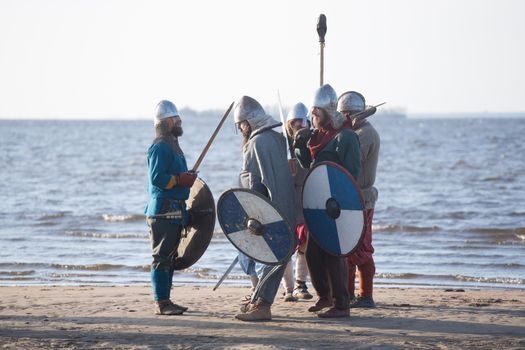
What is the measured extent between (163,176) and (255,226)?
2.75 feet

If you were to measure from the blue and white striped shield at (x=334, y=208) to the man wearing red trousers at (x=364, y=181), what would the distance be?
2.54 feet

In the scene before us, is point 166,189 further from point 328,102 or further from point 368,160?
point 368,160

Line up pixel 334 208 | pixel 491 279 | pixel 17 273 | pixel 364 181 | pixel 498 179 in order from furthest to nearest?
1. pixel 498 179
2. pixel 17 273
3. pixel 491 279
4. pixel 364 181
5. pixel 334 208

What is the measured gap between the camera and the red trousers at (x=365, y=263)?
839cm

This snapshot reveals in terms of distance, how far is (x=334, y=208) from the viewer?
7613 millimetres

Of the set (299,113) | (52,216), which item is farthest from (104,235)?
(299,113)

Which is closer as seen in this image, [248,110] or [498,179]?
[248,110]

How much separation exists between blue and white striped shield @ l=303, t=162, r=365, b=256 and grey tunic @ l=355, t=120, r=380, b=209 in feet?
2.65

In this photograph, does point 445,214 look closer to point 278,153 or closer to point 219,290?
point 219,290

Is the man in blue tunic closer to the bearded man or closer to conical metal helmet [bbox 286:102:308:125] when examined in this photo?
the bearded man

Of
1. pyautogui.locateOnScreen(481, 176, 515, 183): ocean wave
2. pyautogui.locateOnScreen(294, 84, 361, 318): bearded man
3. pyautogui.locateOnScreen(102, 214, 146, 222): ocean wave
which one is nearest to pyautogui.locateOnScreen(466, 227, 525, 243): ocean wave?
pyautogui.locateOnScreen(102, 214, 146, 222): ocean wave

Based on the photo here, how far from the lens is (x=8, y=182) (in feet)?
99.0

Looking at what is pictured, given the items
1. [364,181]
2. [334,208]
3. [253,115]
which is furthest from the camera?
[364,181]

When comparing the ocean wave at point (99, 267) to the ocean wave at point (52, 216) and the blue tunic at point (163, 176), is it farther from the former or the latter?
the ocean wave at point (52, 216)
